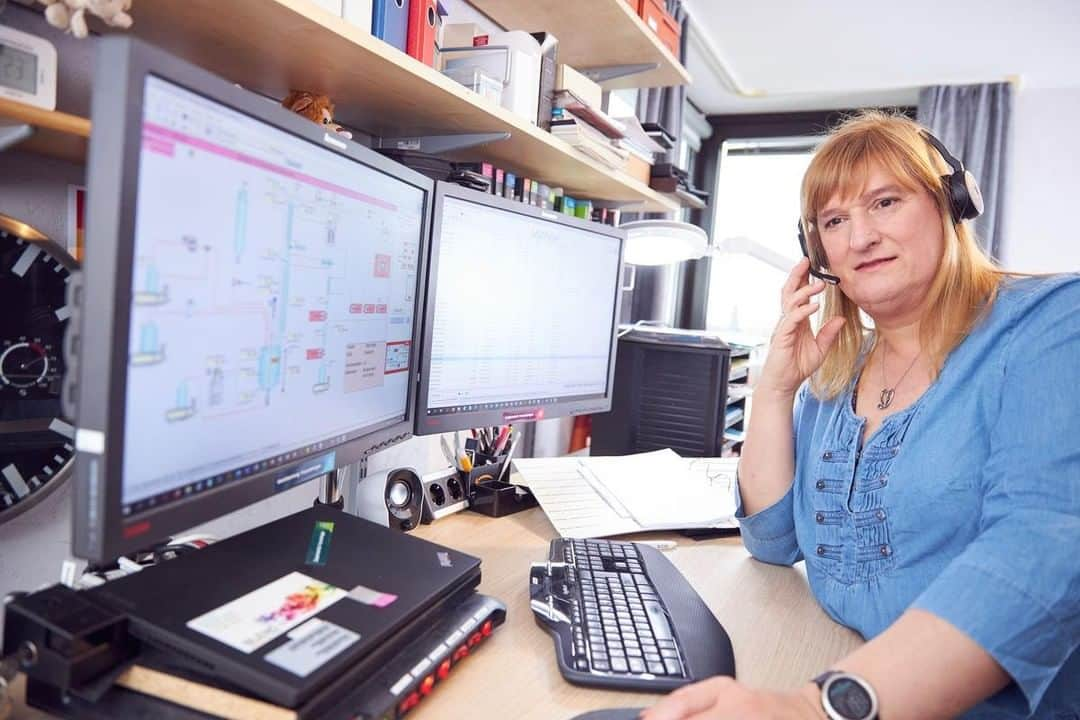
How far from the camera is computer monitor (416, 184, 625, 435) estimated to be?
0.91m

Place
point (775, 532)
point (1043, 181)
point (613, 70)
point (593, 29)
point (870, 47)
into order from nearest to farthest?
point (775, 532)
point (593, 29)
point (613, 70)
point (870, 47)
point (1043, 181)

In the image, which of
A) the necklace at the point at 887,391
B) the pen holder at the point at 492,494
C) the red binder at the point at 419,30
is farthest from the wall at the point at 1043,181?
the red binder at the point at 419,30

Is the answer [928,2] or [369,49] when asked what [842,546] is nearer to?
[369,49]

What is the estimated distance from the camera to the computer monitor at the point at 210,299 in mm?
403

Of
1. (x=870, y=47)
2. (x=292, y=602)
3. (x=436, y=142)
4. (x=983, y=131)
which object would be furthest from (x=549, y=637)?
(x=983, y=131)

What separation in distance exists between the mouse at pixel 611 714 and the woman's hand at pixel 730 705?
0.02m

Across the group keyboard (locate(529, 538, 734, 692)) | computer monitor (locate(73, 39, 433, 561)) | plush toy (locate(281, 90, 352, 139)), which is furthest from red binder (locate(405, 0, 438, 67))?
keyboard (locate(529, 538, 734, 692))

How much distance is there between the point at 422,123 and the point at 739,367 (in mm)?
1280

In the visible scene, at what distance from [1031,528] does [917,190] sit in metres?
0.48

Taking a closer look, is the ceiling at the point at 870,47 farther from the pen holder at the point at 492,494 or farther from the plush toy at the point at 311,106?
the pen holder at the point at 492,494

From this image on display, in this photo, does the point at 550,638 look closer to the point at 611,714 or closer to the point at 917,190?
the point at 611,714

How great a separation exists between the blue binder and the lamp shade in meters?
0.65

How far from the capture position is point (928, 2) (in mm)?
2436

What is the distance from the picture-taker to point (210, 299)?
490mm
